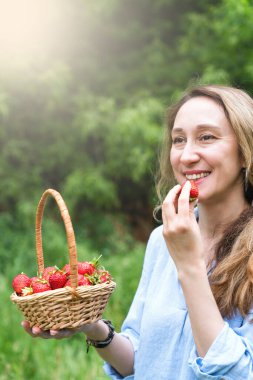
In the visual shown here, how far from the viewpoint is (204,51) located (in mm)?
8070

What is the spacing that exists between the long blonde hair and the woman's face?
0.03m

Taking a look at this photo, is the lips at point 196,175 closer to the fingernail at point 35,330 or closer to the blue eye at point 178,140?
the blue eye at point 178,140

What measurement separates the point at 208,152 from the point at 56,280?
604 millimetres

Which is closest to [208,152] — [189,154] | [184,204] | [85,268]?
[189,154]

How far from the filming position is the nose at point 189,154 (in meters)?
1.83

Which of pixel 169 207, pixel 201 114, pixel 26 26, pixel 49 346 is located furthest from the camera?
pixel 26 26

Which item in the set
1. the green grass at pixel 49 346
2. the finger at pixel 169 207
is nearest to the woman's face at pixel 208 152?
the finger at pixel 169 207

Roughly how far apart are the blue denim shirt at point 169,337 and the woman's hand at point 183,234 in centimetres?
20

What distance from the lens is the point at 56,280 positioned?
1.85m

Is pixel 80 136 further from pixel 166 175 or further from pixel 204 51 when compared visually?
pixel 166 175

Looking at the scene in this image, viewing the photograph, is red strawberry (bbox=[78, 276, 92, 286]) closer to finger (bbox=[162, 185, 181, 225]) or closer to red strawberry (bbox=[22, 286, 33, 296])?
red strawberry (bbox=[22, 286, 33, 296])

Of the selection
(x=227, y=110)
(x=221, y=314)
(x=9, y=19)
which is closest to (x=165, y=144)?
(x=227, y=110)

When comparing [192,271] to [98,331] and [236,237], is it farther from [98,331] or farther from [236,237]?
[98,331]

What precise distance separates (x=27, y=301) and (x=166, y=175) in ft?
2.67
